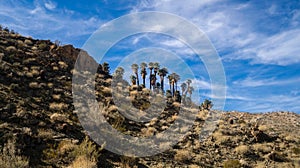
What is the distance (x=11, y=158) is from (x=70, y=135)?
16.9 ft

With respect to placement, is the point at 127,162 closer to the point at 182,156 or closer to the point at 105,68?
the point at 182,156

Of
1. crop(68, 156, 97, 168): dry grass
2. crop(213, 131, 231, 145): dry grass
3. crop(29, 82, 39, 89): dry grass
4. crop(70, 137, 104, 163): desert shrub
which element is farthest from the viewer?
crop(29, 82, 39, 89): dry grass

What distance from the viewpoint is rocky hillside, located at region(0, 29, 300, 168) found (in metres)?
12.7

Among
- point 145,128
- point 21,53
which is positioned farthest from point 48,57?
point 145,128

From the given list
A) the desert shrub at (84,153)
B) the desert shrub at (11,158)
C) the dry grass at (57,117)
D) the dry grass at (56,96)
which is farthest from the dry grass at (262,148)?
the dry grass at (56,96)

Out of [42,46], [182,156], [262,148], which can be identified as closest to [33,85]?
[182,156]

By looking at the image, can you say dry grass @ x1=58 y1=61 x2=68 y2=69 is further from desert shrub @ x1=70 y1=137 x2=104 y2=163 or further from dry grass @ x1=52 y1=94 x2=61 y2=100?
desert shrub @ x1=70 y1=137 x2=104 y2=163

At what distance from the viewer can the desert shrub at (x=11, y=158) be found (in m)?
10.1

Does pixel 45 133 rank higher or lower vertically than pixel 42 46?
lower

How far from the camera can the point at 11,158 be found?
10617mm

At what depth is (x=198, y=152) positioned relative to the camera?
59.2 ft

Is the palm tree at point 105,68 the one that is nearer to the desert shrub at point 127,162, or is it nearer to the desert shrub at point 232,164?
the desert shrub at point 127,162

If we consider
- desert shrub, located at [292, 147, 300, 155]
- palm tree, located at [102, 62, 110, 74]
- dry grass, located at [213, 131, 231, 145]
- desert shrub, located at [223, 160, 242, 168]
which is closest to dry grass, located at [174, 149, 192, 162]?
desert shrub, located at [223, 160, 242, 168]

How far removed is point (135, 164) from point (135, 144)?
327cm
